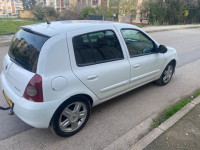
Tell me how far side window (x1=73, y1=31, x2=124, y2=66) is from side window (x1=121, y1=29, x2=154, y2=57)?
28 cm

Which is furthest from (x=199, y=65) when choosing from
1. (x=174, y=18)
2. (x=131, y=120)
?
(x=174, y=18)

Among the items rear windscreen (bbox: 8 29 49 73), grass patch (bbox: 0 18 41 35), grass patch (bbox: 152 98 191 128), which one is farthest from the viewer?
grass patch (bbox: 0 18 41 35)

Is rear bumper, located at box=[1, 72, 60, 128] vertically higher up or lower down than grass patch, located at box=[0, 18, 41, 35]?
lower down

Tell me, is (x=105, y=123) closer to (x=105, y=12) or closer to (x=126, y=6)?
(x=105, y=12)

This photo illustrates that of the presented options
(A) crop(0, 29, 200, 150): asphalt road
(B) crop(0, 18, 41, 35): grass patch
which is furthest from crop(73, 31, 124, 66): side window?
(B) crop(0, 18, 41, 35): grass patch

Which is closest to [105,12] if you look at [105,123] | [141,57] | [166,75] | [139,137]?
[166,75]

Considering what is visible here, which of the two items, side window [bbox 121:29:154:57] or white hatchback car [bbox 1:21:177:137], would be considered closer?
white hatchback car [bbox 1:21:177:137]

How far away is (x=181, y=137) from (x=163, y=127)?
29 centimetres

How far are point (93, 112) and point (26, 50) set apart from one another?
1.67 m

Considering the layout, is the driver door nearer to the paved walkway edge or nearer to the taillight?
the paved walkway edge

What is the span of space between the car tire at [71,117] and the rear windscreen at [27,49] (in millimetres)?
693

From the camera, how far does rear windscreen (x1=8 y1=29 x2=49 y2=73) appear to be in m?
2.41

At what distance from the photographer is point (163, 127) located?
2877mm

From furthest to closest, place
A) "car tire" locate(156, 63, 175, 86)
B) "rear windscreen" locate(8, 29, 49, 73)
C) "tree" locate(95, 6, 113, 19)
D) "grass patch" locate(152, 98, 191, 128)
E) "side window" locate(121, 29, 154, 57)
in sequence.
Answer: "tree" locate(95, 6, 113, 19)
"car tire" locate(156, 63, 175, 86)
"side window" locate(121, 29, 154, 57)
"grass patch" locate(152, 98, 191, 128)
"rear windscreen" locate(8, 29, 49, 73)
